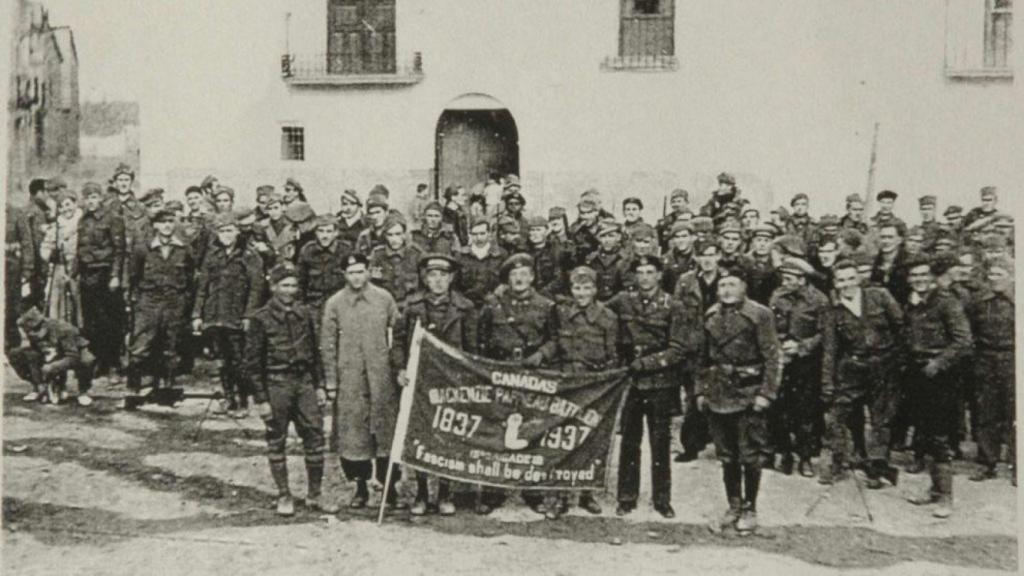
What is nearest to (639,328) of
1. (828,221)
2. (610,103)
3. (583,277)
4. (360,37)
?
(583,277)

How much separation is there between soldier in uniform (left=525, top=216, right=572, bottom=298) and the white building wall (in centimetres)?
159

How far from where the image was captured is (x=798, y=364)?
5.39 m

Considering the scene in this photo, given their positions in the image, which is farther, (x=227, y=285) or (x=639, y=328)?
(x=227, y=285)

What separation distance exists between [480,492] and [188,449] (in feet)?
5.88

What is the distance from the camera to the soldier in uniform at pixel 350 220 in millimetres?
6367

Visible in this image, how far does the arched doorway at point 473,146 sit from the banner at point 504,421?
13.2 ft

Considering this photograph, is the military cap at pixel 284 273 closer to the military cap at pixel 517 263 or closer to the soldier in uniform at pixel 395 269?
the soldier in uniform at pixel 395 269

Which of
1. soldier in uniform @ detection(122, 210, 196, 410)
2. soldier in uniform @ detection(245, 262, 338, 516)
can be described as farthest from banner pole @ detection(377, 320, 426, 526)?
soldier in uniform @ detection(122, 210, 196, 410)

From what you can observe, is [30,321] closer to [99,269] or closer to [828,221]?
[99,269]

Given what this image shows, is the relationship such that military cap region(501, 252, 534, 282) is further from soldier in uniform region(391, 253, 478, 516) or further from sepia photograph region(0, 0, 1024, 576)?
soldier in uniform region(391, 253, 478, 516)

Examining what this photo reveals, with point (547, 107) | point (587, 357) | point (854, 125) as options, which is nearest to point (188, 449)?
point (587, 357)

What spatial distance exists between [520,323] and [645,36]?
3.93 meters

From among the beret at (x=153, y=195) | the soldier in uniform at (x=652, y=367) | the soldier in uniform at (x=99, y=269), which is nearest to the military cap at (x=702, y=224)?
the soldier in uniform at (x=652, y=367)

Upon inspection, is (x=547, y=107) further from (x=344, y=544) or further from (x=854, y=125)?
(x=344, y=544)
